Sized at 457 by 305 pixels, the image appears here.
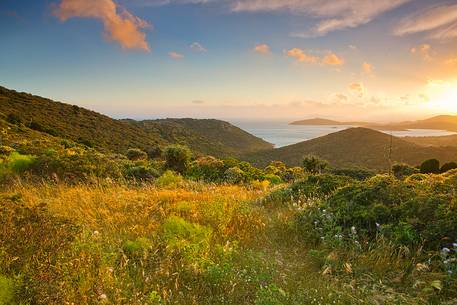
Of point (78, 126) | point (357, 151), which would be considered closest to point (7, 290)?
point (78, 126)

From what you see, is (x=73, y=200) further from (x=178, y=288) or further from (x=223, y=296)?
(x=223, y=296)

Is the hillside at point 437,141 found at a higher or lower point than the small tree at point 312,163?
lower

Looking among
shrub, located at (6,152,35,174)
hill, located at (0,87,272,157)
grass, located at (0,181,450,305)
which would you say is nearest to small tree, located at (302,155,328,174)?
shrub, located at (6,152,35,174)

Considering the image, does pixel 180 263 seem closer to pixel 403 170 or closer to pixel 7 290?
pixel 7 290

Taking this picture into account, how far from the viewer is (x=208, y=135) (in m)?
144

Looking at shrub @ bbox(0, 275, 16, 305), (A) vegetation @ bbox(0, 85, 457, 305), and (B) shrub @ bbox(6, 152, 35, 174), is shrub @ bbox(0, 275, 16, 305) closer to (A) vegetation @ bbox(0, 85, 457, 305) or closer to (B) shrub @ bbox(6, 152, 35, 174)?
(A) vegetation @ bbox(0, 85, 457, 305)

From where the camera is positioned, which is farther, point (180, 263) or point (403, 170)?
point (403, 170)

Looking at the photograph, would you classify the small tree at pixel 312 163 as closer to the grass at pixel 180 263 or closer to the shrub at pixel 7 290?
the grass at pixel 180 263

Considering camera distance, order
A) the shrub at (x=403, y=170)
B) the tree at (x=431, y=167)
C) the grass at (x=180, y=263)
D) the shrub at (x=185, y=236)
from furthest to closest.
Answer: the tree at (x=431, y=167), the shrub at (x=403, y=170), the shrub at (x=185, y=236), the grass at (x=180, y=263)

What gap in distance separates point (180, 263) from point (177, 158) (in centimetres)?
1281

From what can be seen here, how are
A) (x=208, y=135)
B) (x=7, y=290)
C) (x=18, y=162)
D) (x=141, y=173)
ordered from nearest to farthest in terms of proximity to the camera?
(x=7, y=290) < (x=18, y=162) < (x=141, y=173) < (x=208, y=135)

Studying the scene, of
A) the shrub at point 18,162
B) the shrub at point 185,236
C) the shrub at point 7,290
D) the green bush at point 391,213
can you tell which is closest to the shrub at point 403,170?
the green bush at point 391,213

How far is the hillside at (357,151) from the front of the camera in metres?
52.6

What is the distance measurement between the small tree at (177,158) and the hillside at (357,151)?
40606 millimetres
